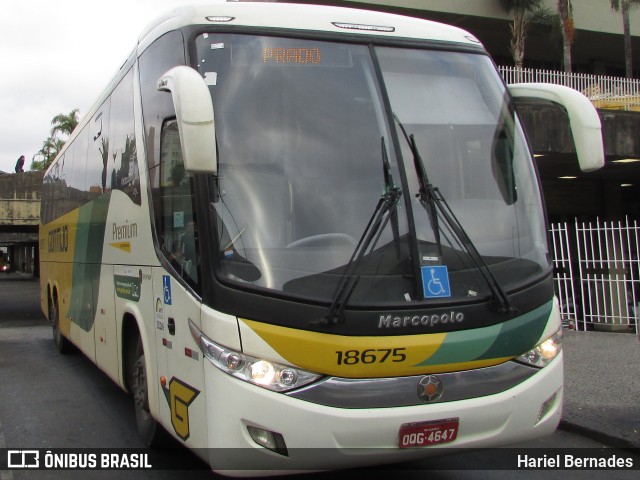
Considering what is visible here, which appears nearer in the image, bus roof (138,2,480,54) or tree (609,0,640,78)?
bus roof (138,2,480,54)

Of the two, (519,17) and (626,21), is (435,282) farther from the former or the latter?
(626,21)

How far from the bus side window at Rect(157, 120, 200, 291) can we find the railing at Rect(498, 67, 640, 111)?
13279 mm

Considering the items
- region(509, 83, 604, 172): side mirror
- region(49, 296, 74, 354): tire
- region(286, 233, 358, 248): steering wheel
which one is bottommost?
region(49, 296, 74, 354): tire

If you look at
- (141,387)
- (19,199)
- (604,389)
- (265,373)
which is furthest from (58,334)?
(19,199)

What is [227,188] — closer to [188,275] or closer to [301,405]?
[188,275]

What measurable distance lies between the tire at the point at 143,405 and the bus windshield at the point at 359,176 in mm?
2021

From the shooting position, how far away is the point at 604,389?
24.1ft

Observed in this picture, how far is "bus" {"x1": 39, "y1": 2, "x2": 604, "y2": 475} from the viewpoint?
370cm

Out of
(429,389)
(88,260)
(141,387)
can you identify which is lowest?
(141,387)

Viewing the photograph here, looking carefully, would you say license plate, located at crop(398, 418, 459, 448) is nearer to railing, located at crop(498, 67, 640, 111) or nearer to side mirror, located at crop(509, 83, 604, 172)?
side mirror, located at crop(509, 83, 604, 172)

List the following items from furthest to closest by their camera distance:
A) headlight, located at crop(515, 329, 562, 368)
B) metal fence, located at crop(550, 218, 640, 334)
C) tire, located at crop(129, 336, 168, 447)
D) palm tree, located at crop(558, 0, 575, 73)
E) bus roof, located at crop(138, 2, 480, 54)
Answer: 1. palm tree, located at crop(558, 0, 575, 73)
2. metal fence, located at crop(550, 218, 640, 334)
3. tire, located at crop(129, 336, 168, 447)
4. bus roof, located at crop(138, 2, 480, 54)
5. headlight, located at crop(515, 329, 562, 368)

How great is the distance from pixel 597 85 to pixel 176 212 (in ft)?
53.6

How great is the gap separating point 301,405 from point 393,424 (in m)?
0.53
